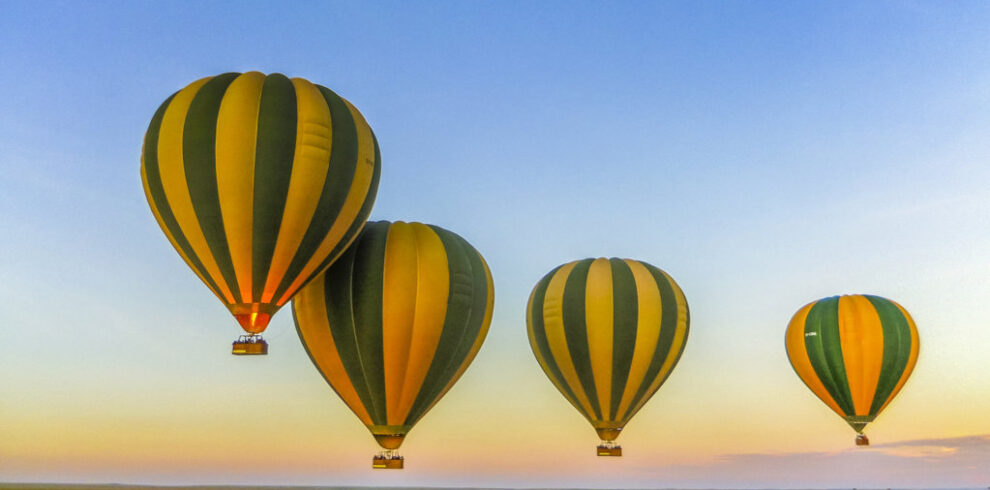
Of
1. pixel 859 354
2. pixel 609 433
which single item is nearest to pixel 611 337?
pixel 609 433

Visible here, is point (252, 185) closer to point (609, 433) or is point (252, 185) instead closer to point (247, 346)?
point (247, 346)

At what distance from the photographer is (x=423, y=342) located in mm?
21094

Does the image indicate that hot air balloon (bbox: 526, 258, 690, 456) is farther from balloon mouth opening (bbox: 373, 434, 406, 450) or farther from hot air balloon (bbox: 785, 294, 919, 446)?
hot air balloon (bbox: 785, 294, 919, 446)

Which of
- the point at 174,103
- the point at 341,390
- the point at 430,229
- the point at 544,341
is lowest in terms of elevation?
the point at 341,390

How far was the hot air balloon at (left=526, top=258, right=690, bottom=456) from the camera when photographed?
26.2 m

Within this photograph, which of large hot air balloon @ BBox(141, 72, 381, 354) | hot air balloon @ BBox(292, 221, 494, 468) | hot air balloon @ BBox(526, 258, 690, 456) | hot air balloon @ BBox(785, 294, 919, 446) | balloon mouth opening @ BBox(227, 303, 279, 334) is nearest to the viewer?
large hot air balloon @ BBox(141, 72, 381, 354)

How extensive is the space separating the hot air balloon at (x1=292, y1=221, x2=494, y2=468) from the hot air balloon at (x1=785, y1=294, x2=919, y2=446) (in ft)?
52.2

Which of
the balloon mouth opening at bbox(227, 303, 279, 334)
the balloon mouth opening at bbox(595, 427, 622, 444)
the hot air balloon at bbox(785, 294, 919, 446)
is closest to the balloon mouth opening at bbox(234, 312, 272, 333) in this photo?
the balloon mouth opening at bbox(227, 303, 279, 334)

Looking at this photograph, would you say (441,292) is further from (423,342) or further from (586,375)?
(586,375)

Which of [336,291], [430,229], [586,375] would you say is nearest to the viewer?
[336,291]

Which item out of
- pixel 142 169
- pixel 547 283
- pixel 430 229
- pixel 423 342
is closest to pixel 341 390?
pixel 423 342

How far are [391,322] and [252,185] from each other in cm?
452

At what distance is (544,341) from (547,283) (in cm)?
169

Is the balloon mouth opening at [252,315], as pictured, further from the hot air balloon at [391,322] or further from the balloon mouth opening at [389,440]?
the balloon mouth opening at [389,440]
